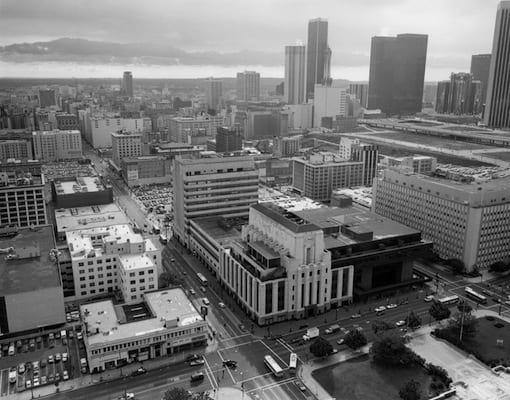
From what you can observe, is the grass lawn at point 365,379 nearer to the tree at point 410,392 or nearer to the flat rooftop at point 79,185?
the tree at point 410,392

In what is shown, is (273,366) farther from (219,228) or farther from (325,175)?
(325,175)

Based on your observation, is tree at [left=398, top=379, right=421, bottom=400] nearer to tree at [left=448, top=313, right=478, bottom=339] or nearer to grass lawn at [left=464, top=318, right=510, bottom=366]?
grass lawn at [left=464, top=318, right=510, bottom=366]

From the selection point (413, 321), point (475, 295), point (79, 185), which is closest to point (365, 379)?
point (413, 321)

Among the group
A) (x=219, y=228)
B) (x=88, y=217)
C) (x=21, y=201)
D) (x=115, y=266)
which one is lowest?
(x=88, y=217)

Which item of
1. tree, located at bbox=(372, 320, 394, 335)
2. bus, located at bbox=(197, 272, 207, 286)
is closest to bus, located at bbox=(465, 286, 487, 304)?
tree, located at bbox=(372, 320, 394, 335)

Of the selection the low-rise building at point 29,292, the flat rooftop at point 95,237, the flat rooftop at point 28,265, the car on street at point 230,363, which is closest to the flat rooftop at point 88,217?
the flat rooftop at point 95,237

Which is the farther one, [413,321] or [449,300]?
[449,300]

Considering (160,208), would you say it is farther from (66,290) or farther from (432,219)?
(432,219)
